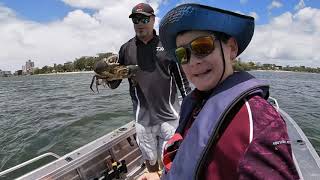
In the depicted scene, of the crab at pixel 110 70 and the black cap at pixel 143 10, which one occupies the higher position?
the black cap at pixel 143 10

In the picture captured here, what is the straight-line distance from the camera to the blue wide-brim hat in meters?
1.28

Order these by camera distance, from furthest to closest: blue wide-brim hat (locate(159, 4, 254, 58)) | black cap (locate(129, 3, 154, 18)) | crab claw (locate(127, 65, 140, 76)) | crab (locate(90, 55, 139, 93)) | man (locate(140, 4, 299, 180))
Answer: crab claw (locate(127, 65, 140, 76))
black cap (locate(129, 3, 154, 18))
crab (locate(90, 55, 139, 93))
blue wide-brim hat (locate(159, 4, 254, 58))
man (locate(140, 4, 299, 180))

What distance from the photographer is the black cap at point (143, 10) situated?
3.63m

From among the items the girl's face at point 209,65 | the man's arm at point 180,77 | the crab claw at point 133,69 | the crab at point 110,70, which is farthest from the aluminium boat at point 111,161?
the girl's face at point 209,65

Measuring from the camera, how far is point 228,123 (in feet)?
3.69

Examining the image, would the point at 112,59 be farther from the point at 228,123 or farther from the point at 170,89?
the point at 228,123

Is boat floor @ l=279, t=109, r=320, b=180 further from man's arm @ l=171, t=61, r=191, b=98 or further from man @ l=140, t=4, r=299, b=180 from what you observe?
man @ l=140, t=4, r=299, b=180

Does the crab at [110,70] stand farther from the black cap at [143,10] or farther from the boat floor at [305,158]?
the boat floor at [305,158]

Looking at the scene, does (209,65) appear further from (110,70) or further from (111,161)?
(111,161)

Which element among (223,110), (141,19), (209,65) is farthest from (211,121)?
(141,19)

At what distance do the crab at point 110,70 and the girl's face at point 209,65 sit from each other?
2.21 meters

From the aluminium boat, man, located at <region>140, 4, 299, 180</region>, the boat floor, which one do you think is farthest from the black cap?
the boat floor

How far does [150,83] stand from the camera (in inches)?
147

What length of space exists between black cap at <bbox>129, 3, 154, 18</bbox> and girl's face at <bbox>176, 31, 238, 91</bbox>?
2321mm
